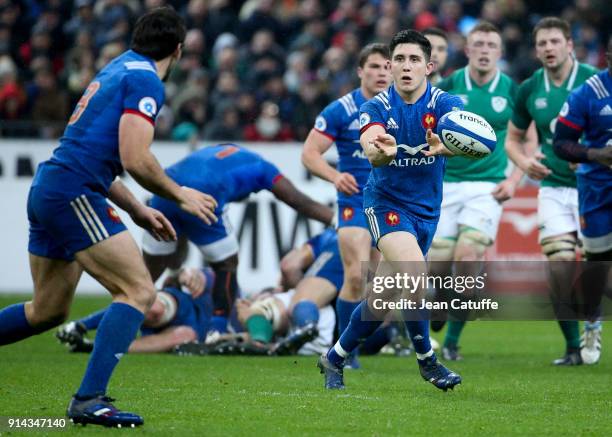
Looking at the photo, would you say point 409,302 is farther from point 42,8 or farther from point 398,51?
point 42,8


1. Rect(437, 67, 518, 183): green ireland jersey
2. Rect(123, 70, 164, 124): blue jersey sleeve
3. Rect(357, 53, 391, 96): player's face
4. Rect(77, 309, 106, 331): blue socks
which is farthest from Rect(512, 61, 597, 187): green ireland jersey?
Rect(123, 70, 164, 124): blue jersey sleeve

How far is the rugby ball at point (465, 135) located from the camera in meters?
7.25

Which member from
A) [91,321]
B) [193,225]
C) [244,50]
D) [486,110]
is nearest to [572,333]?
[486,110]

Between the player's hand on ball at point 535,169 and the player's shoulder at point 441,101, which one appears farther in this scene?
the player's hand on ball at point 535,169

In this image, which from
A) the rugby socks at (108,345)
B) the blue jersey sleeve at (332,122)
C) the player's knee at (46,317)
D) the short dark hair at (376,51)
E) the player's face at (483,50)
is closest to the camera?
the rugby socks at (108,345)

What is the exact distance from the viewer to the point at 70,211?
Answer: 6.37 m

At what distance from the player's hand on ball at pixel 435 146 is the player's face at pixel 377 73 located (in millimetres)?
2440

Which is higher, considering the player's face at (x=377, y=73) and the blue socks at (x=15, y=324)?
the player's face at (x=377, y=73)

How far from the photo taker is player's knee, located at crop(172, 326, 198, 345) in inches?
430

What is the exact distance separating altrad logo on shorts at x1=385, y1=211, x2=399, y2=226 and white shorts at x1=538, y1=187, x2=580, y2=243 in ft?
10.9

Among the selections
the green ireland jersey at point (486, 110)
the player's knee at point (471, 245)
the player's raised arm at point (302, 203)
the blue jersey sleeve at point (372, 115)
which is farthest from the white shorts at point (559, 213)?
the blue jersey sleeve at point (372, 115)

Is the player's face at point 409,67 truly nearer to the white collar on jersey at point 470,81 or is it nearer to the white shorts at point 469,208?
the white shorts at point 469,208

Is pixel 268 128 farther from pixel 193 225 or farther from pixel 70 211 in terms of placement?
pixel 70 211

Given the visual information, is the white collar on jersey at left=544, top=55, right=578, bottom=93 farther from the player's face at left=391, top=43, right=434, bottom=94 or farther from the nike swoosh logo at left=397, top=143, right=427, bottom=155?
the nike swoosh logo at left=397, top=143, right=427, bottom=155
